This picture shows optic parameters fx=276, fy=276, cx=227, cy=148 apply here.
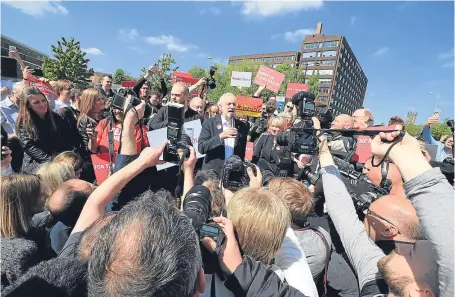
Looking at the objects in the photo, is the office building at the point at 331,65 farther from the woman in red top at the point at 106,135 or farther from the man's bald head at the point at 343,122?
the woman in red top at the point at 106,135

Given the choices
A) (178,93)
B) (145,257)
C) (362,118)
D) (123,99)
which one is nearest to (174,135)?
(123,99)

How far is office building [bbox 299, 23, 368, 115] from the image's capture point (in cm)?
7869

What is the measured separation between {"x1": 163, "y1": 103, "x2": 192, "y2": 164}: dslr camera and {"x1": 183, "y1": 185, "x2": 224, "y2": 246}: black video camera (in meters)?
0.50

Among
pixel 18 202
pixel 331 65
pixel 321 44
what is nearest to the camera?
pixel 18 202

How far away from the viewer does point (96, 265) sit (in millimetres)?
872

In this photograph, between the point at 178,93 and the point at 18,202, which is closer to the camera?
the point at 18,202

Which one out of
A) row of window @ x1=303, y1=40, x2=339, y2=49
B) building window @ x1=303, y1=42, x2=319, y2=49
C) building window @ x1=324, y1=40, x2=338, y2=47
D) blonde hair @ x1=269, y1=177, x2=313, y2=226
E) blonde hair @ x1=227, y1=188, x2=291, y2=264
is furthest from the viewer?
building window @ x1=303, y1=42, x2=319, y2=49

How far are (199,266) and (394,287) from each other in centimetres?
93

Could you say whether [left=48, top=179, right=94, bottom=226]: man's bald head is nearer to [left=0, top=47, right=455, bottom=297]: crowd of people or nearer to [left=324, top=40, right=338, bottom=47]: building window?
[left=0, top=47, right=455, bottom=297]: crowd of people

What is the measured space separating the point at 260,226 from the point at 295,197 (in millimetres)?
693

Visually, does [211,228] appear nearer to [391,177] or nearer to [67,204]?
[67,204]

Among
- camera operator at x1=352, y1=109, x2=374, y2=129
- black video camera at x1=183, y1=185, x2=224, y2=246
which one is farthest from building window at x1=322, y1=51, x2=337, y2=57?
black video camera at x1=183, y1=185, x2=224, y2=246

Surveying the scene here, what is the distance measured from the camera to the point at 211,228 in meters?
1.19

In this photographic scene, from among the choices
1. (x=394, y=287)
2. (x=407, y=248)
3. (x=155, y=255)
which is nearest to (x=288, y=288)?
(x=394, y=287)
